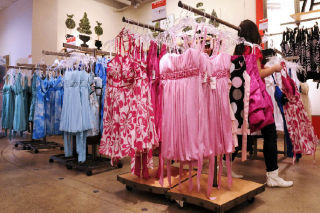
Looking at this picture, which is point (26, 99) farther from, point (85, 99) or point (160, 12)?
point (160, 12)

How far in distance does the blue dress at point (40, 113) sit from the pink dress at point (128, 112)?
2.31 meters

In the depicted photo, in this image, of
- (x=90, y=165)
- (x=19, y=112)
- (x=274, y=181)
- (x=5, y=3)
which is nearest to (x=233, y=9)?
(x=274, y=181)

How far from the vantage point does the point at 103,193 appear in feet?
9.09

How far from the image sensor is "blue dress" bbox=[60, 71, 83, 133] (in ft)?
11.2

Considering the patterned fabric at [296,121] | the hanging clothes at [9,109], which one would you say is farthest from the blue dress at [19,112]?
the patterned fabric at [296,121]

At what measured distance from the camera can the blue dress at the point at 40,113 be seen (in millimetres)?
4555

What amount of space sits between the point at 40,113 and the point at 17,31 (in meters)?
4.48

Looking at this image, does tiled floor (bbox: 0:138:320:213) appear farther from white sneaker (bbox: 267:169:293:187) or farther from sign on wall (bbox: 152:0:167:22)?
sign on wall (bbox: 152:0:167:22)

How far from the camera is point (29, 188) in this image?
2955 millimetres

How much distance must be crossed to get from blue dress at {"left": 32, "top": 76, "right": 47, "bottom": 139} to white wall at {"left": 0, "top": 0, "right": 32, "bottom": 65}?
316 centimetres

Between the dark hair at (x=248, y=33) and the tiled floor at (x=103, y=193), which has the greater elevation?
the dark hair at (x=248, y=33)

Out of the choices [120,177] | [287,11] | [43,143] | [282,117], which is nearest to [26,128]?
[43,143]

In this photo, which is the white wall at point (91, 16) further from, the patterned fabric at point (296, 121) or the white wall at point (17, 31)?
the patterned fabric at point (296, 121)

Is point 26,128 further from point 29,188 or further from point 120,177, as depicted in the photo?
point 120,177
